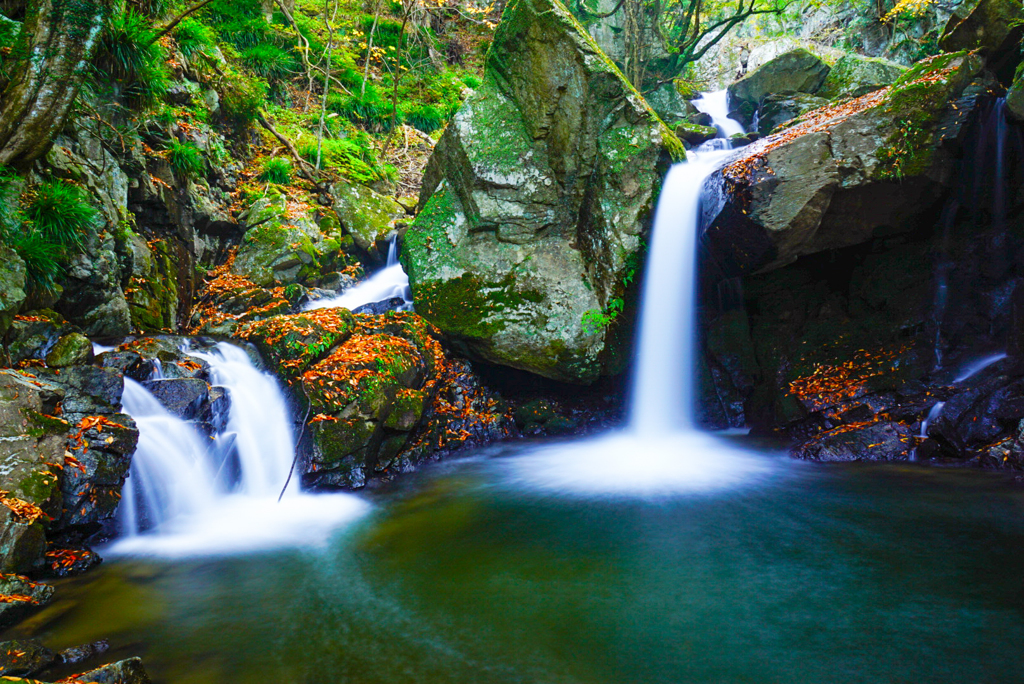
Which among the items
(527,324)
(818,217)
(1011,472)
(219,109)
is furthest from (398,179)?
(1011,472)

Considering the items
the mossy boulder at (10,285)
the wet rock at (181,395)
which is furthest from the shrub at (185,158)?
the wet rock at (181,395)

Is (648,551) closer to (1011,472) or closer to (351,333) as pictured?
(1011,472)

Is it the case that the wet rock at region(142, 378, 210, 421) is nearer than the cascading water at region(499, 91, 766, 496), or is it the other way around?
the wet rock at region(142, 378, 210, 421)

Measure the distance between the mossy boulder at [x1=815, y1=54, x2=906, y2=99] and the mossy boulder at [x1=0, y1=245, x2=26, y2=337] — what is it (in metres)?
13.6

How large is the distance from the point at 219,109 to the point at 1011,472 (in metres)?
12.2

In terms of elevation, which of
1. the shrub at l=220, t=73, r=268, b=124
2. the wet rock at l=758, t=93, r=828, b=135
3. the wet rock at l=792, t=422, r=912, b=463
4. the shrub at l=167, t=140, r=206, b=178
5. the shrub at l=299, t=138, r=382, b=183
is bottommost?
the wet rock at l=792, t=422, r=912, b=463

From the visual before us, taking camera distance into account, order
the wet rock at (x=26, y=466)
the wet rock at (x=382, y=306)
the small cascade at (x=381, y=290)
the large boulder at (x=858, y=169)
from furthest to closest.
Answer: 1. the small cascade at (x=381, y=290)
2. the wet rock at (x=382, y=306)
3. the large boulder at (x=858, y=169)
4. the wet rock at (x=26, y=466)

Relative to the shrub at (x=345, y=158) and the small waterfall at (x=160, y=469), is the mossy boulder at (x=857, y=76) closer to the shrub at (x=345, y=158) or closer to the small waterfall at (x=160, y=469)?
the shrub at (x=345, y=158)

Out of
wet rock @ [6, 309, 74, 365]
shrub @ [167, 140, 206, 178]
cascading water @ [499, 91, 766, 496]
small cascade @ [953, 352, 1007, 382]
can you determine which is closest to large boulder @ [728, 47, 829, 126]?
cascading water @ [499, 91, 766, 496]

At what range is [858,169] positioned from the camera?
5664 millimetres

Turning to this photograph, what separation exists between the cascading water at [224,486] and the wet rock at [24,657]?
153 cm

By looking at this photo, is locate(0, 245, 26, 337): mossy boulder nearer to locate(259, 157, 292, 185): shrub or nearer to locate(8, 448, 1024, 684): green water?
locate(8, 448, 1024, 684): green water

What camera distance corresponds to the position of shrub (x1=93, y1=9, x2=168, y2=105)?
20.8 feet

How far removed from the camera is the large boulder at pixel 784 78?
1232 cm
